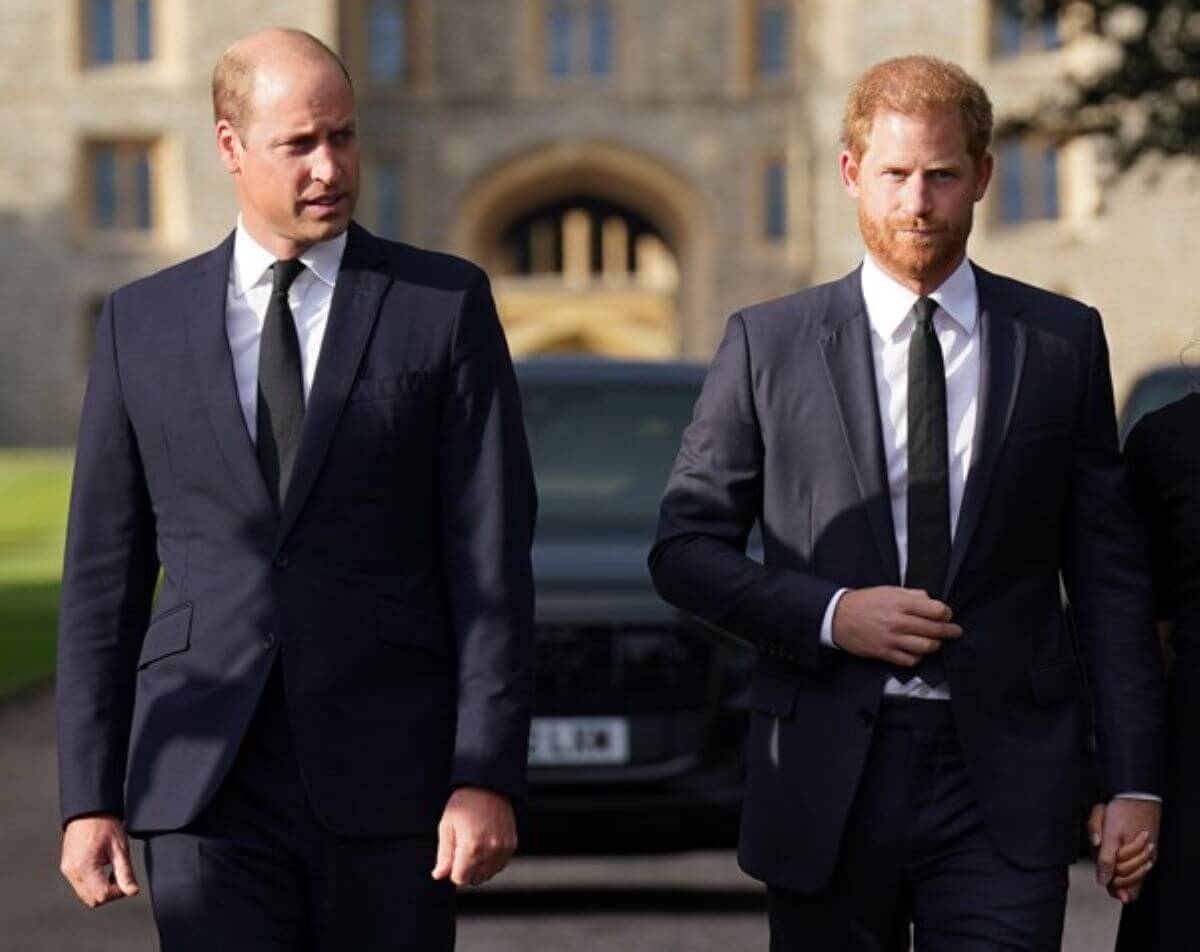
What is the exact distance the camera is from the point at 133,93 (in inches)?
2179

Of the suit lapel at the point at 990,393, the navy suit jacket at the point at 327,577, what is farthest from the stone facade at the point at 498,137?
the navy suit jacket at the point at 327,577

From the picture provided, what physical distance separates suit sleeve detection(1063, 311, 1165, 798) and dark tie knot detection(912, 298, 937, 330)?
260 mm

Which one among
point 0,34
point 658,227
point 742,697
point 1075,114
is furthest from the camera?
point 658,227

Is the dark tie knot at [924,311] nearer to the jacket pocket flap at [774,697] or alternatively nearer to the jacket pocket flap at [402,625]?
the jacket pocket flap at [774,697]

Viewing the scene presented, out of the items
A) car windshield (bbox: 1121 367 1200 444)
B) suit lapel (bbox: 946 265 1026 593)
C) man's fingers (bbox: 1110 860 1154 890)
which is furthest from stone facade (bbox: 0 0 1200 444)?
man's fingers (bbox: 1110 860 1154 890)

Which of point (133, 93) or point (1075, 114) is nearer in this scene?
point (1075, 114)

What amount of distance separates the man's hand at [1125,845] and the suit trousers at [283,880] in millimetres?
955

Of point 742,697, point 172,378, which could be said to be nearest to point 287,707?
point 172,378

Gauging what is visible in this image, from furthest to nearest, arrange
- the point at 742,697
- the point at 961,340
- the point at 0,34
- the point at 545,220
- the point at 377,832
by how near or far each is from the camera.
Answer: the point at 545,220 < the point at 0,34 < the point at 742,697 < the point at 961,340 < the point at 377,832

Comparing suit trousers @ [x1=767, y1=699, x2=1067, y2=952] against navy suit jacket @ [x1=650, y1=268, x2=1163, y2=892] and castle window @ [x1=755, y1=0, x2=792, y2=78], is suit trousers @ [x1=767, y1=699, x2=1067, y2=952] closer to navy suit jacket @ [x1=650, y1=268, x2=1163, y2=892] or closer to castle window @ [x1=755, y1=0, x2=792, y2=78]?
navy suit jacket @ [x1=650, y1=268, x2=1163, y2=892]

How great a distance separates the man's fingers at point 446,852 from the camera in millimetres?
4027

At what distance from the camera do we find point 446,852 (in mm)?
4035

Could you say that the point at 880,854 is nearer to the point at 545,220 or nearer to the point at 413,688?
the point at 413,688

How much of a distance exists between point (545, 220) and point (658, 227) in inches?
499
